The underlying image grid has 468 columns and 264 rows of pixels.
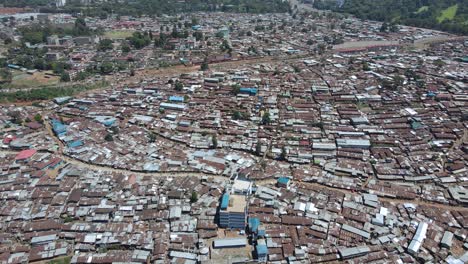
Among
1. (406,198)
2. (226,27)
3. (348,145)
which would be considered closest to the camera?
(406,198)

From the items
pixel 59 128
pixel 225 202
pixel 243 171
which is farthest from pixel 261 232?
pixel 59 128

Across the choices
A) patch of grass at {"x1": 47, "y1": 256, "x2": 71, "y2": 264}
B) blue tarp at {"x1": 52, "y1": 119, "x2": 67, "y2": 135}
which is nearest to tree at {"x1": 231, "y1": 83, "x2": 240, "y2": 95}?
blue tarp at {"x1": 52, "y1": 119, "x2": 67, "y2": 135}

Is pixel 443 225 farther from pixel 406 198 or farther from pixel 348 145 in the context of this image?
pixel 348 145

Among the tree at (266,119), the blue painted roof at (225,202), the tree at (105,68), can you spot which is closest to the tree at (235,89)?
the tree at (266,119)

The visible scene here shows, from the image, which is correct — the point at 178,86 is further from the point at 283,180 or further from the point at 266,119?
the point at 283,180

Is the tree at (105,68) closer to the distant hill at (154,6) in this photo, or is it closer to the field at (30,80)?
the field at (30,80)

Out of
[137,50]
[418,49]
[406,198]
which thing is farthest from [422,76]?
[137,50]

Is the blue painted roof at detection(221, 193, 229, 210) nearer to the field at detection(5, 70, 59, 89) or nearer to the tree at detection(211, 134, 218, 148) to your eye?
the tree at detection(211, 134, 218, 148)
